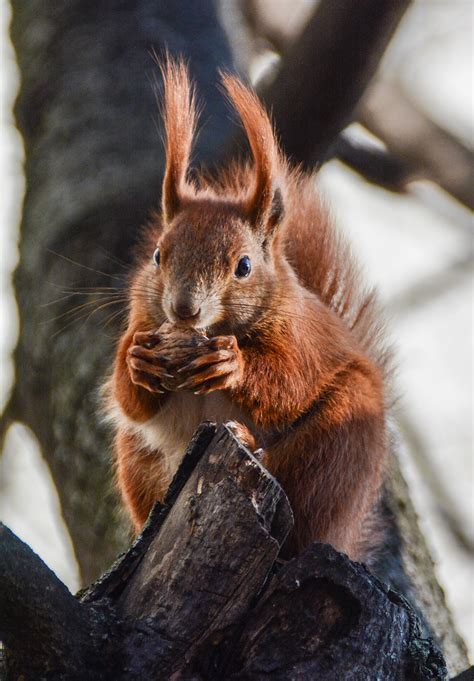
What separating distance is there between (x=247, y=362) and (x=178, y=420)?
19 centimetres

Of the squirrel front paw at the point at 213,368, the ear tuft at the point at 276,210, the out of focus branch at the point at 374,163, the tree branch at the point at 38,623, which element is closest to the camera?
the tree branch at the point at 38,623

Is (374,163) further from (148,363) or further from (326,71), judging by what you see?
(148,363)

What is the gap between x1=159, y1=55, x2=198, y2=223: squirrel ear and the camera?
1.90 metres

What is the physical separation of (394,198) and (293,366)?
31.2 inches

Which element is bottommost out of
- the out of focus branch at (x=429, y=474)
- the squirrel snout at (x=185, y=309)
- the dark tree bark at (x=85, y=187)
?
the out of focus branch at (x=429, y=474)

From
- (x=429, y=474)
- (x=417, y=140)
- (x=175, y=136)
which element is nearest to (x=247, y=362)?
(x=175, y=136)

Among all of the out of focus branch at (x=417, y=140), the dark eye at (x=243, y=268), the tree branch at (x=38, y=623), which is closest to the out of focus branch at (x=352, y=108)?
the out of focus branch at (x=417, y=140)

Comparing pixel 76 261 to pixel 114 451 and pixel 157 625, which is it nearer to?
pixel 114 451

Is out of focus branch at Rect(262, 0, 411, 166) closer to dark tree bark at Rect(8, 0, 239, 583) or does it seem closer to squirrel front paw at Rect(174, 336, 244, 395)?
dark tree bark at Rect(8, 0, 239, 583)

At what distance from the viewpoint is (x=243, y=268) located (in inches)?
71.9

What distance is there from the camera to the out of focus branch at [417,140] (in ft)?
7.09

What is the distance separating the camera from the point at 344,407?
181 centimetres

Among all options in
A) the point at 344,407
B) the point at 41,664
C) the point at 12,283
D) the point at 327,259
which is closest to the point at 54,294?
the point at 12,283

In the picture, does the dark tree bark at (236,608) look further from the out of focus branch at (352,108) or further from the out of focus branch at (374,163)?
the out of focus branch at (374,163)
